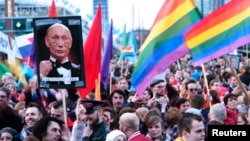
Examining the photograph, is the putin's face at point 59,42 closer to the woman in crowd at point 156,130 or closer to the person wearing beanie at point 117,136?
the woman in crowd at point 156,130

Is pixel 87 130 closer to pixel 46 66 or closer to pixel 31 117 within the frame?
pixel 31 117

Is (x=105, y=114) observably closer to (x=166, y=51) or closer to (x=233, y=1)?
(x=166, y=51)

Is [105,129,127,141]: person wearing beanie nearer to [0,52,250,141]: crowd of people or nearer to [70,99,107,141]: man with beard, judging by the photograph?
[0,52,250,141]: crowd of people

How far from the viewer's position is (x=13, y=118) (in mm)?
10023

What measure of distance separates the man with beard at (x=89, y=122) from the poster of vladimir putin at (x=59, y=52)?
3.18 feet

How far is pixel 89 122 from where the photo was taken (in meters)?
8.12

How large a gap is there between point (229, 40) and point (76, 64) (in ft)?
5.65

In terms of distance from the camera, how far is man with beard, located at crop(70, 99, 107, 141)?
7973mm

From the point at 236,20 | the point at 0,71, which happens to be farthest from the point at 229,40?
the point at 0,71

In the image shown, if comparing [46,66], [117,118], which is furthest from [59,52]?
[117,118]

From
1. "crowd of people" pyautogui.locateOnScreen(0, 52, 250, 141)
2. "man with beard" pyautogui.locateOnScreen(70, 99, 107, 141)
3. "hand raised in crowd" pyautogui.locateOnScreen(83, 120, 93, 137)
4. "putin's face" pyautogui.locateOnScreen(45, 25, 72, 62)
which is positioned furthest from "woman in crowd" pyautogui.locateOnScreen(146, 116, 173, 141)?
"putin's face" pyautogui.locateOnScreen(45, 25, 72, 62)

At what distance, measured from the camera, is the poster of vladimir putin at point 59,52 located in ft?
30.0

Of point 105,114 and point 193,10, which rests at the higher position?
point 193,10

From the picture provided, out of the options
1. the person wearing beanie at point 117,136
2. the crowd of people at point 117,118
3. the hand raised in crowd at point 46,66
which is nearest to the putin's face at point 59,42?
the hand raised in crowd at point 46,66
